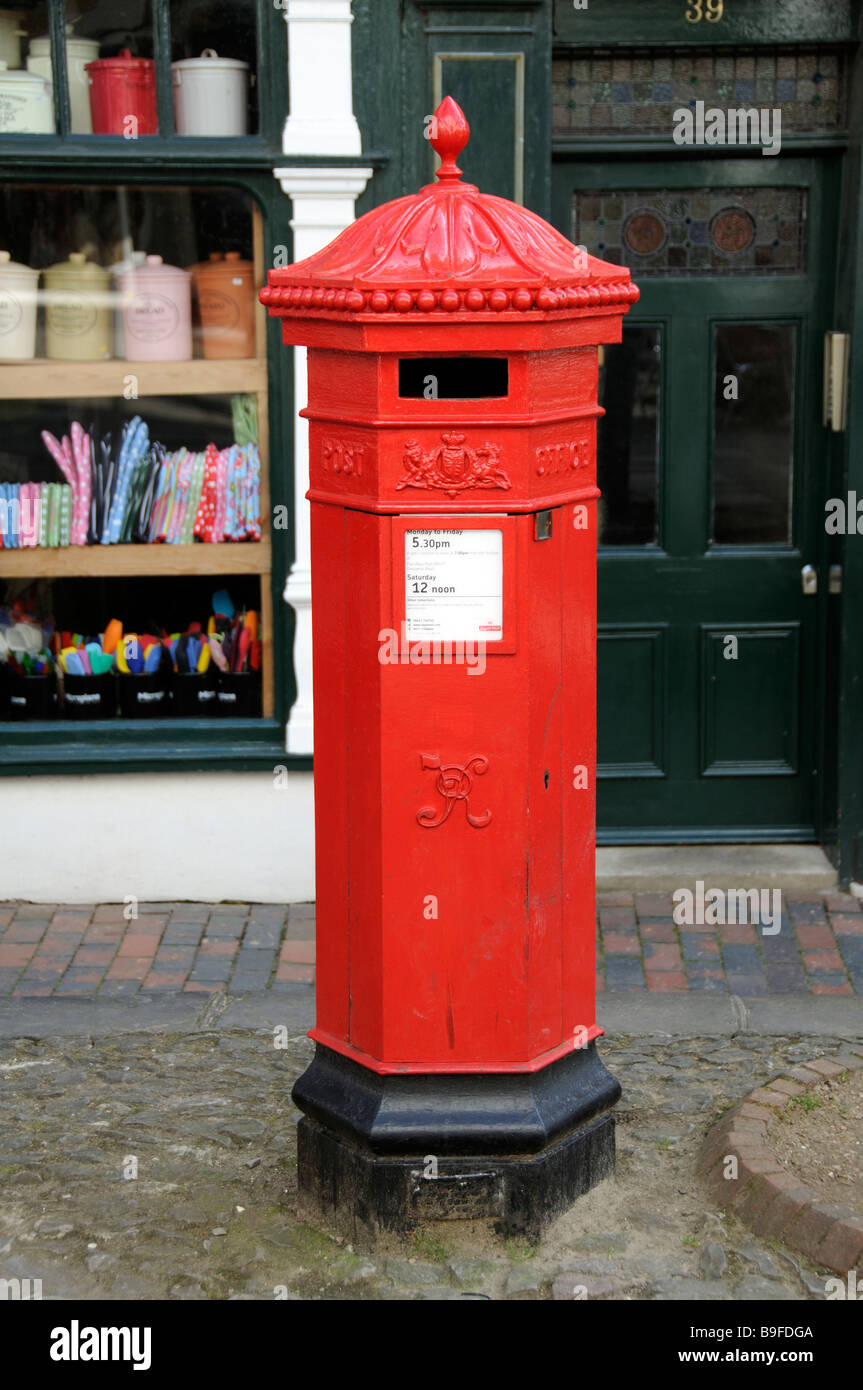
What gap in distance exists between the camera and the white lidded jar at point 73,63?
20.1 ft

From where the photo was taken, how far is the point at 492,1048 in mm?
4148

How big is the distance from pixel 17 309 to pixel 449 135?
2891 millimetres

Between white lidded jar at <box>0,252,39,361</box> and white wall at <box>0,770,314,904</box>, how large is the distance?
1.64 metres

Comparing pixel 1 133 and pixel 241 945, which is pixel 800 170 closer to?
pixel 1 133

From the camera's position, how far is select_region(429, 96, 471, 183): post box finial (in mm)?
3963

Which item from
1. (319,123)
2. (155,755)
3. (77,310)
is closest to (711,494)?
(319,123)

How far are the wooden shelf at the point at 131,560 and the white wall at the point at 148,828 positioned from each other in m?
0.79

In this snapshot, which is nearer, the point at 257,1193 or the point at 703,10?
the point at 257,1193

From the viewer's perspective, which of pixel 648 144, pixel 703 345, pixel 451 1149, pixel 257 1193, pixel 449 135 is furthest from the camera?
pixel 703 345

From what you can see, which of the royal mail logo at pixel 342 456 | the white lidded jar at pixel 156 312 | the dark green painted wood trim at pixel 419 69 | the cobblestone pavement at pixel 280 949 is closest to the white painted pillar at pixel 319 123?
the dark green painted wood trim at pixel 419 69

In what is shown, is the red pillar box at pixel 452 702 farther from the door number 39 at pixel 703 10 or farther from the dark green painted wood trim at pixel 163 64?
the door number 39 at pixel 703 10

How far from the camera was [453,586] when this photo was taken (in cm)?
386

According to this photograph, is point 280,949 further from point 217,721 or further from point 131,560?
point 131,560

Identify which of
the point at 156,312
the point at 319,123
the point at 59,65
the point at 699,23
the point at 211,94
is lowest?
the point at 156,312
